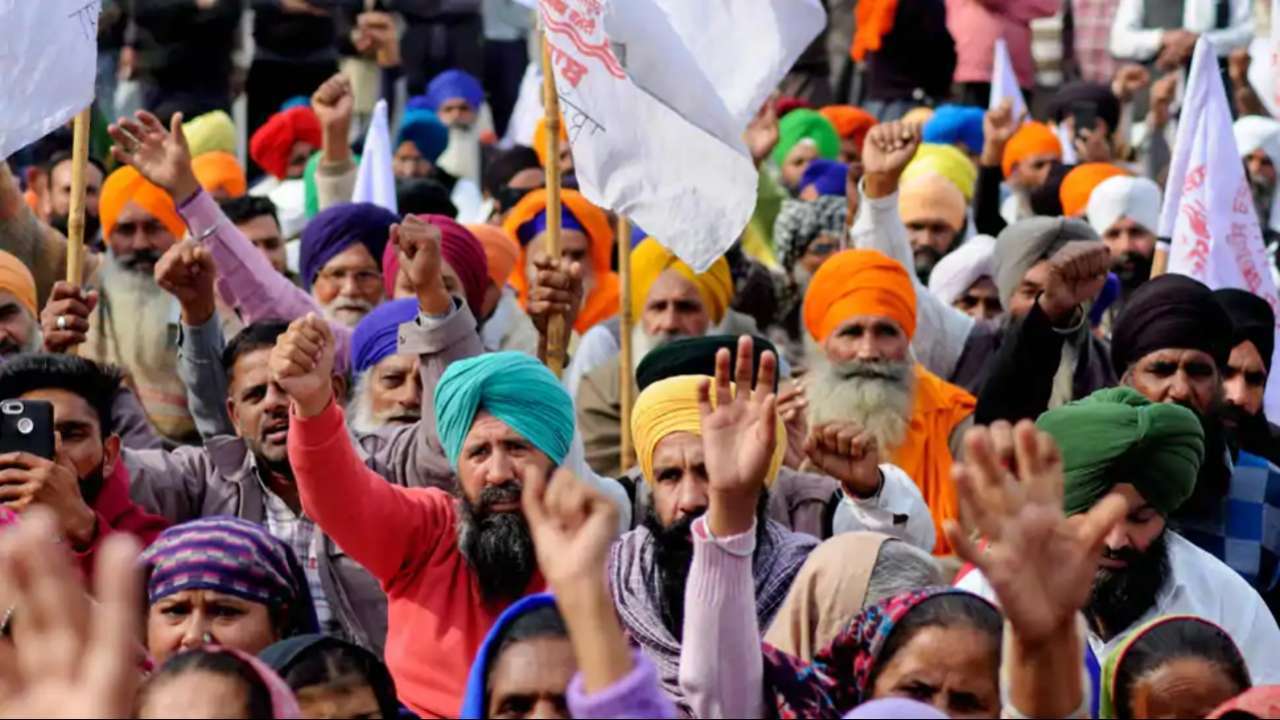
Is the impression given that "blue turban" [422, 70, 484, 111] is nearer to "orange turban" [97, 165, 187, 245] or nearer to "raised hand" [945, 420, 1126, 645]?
"orange turban" [97, 165, 187, 245]

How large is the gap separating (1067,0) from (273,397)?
1033 cm

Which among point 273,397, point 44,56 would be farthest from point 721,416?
point 44,56

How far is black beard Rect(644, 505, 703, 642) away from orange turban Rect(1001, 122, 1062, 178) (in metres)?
6.53

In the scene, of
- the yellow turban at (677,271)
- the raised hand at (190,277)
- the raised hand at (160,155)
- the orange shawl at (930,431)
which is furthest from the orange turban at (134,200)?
the orange shawl at (930,431)

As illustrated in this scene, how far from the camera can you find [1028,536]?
3.90 m

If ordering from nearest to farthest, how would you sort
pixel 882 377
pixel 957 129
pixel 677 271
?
pixel 882 377
pixel 677 271
pixel 957 129

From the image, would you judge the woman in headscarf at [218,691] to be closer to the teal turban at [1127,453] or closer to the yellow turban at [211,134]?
the teal turban at [1127,453]

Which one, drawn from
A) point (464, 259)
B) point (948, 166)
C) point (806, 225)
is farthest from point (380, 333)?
point (948, 166)

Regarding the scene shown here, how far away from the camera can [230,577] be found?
205 inches

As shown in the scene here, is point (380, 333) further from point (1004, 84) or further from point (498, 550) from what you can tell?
point (1004, 84)

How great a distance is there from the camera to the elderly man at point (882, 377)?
7727mm

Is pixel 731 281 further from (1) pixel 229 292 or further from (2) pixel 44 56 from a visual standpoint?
(2) pixel 44 56

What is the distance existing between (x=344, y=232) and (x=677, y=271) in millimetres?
1074

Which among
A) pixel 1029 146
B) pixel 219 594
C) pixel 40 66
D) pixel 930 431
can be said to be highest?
pixel 1029 146
